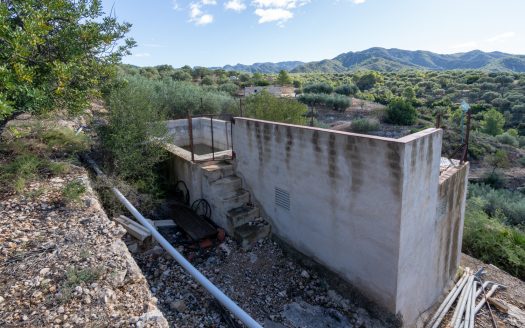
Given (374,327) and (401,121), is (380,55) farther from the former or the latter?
(374,327)

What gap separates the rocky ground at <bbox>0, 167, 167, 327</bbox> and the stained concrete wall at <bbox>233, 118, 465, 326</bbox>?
118 inches

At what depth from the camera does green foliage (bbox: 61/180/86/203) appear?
4395 mm

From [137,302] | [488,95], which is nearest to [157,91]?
[137,302]

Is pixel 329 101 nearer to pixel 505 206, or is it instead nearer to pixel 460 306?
pixel 505 206

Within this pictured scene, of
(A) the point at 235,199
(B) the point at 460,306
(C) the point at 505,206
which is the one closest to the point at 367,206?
(A) the point at 235,199

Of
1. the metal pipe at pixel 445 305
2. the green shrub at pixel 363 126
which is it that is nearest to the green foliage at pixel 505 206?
the metal pipe at pixel 445 305

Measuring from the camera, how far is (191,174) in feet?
23.5

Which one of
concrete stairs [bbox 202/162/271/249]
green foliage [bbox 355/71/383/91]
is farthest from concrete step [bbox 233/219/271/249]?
green foliage [bbox 355/71/383/91]

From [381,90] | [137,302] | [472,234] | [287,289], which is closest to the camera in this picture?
[137,302]

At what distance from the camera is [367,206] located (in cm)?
448

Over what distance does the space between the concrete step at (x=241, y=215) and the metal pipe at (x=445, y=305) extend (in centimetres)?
361

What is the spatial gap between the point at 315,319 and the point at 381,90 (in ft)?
131

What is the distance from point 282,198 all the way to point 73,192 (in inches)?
135

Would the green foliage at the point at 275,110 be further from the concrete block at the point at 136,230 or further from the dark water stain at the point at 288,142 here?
the concrete block at the point at 136,230
